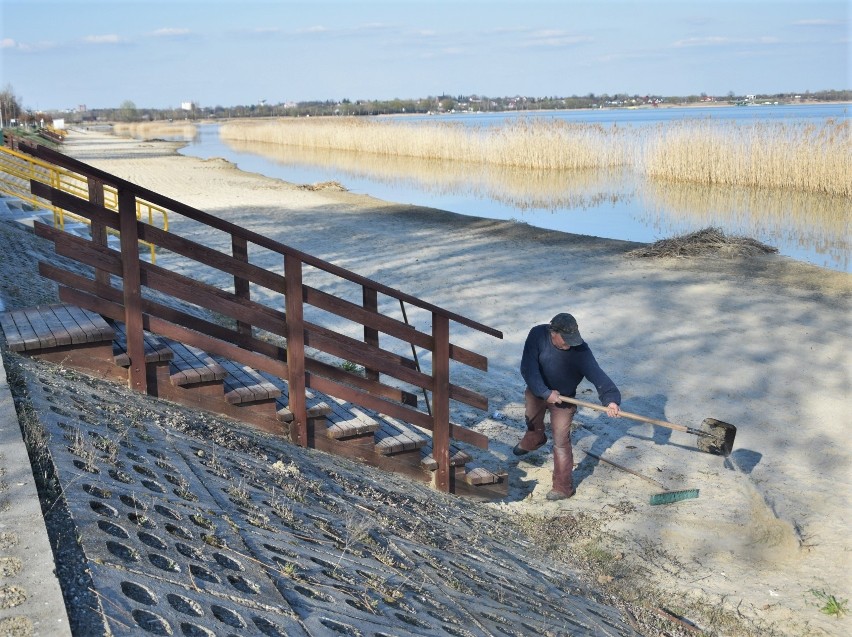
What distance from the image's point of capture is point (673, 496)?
6727 millimetres

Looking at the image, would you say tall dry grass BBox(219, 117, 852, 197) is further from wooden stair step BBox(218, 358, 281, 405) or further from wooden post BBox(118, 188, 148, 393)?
wooden post BBox(118, 188, 148, 393)

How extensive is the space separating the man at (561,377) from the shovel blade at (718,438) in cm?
78

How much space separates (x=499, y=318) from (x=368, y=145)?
37.5m

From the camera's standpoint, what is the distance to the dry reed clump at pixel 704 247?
56.2 feet

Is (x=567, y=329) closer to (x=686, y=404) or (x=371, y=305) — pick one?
(x=371, y=305)

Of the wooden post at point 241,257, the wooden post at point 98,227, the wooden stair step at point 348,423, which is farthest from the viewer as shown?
the wooden post at point 98,227

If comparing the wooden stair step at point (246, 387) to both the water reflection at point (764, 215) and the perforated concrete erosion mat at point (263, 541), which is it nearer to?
the perforated concrete erosion mat at point (263, 541)

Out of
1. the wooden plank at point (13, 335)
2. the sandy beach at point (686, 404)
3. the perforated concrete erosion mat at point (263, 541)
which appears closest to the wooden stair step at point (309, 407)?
the perforated concrete erosion mat at point (263, 541)

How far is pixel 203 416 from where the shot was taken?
5.88 meters

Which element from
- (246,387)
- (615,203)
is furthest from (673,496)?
(615,203)

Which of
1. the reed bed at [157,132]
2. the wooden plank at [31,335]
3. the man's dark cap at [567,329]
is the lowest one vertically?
the man's dark cap at [567,329]

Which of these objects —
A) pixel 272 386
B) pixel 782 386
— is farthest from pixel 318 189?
pixel 272 386

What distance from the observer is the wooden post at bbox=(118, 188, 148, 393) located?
5.52 m

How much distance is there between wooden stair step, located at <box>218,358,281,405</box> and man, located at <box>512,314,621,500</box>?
2038 millimetres
